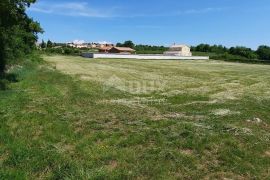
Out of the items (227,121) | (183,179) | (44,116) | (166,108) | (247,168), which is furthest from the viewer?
(166,108)

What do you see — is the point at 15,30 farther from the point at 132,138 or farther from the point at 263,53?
the point at 263,53

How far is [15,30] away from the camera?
37.8 m

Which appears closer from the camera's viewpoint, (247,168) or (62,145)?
(247,168)

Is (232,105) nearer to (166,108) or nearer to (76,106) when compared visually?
(166,108)

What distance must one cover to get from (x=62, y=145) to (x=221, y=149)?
5425 millimetres

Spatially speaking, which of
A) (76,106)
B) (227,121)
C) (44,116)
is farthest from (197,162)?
(76,106)

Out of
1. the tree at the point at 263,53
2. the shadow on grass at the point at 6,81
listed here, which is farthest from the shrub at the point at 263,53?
the shadow on grass at the point at 6,81

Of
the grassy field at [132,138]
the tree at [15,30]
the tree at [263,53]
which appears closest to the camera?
the grassy field at [132,138]

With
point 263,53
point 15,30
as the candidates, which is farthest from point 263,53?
point 15,30

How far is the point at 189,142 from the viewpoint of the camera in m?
14.1

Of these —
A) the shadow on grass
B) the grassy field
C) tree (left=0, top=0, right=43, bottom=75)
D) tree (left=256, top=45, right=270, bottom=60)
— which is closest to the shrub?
tree (left=256, top=45, right=270, bottom=60)

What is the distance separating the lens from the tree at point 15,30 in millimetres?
26438

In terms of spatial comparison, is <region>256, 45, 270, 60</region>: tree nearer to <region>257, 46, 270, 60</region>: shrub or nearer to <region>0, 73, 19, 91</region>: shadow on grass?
<region>257, 46, 270, 60</region>: shrub

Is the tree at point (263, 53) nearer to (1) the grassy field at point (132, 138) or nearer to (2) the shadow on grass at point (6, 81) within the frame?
(2) the shadow on grass at point (6, 81)
